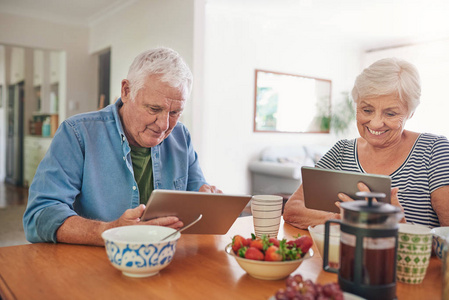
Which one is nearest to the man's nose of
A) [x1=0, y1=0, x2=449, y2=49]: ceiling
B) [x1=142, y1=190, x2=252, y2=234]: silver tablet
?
[x1=142, y1=190, x2=252, y2=234]: silver tablet

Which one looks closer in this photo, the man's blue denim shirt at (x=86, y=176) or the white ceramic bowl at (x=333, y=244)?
the white ceramic bowl at (x=333, y=244)

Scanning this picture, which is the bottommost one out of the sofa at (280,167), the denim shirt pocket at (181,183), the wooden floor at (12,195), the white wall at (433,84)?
the wooden floor at (12,195)

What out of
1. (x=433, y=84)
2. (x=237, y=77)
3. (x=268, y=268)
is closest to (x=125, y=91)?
(x=268, y=268)

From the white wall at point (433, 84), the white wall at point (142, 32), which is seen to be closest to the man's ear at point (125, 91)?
the white wall at point (142, 32)

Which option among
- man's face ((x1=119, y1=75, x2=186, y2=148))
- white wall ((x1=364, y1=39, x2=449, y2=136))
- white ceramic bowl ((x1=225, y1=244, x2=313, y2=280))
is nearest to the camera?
white ceramic bowl ((x1=225, y1=244, x2=313, y2=280))

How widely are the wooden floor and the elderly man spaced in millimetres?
4948

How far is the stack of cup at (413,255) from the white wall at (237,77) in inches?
174

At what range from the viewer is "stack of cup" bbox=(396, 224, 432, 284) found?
91 centimetres

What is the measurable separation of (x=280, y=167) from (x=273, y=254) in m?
4.55

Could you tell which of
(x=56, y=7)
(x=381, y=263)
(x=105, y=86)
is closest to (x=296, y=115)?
(x=105, y=86)

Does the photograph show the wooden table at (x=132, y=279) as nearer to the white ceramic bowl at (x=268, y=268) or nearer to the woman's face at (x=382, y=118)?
the white ceramic bowl at (x=268, y=268)

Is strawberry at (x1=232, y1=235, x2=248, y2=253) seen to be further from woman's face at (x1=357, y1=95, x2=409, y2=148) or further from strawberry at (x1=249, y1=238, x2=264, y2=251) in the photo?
woman's face at (x1=357, y1=95, x2=409, y2=148)

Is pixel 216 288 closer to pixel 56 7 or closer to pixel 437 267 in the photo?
pixel 437 267

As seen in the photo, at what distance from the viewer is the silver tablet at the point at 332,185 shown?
1.06 m
